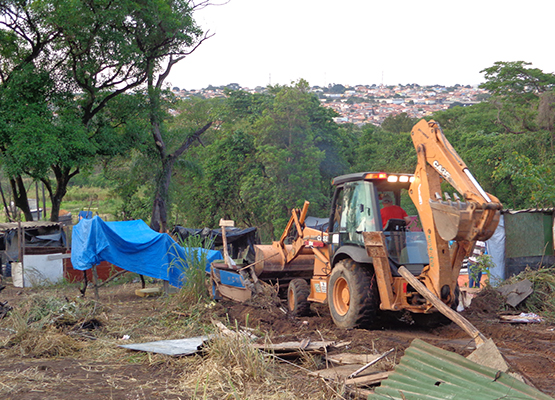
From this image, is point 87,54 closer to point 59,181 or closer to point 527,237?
point 59,181

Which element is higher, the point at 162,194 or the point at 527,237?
the point at 162,194

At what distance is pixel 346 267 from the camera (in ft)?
24.9

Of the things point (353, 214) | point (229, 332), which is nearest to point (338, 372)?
point (229, 332)

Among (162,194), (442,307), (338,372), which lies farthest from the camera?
(162,194)

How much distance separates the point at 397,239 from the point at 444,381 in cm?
338

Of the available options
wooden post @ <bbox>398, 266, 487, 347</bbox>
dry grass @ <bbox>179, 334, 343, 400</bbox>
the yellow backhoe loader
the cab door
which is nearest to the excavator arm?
the yellow backhoe loader

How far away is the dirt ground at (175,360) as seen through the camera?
17.4ft

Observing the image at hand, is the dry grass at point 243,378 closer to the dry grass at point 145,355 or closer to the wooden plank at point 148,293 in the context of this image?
the dry grass at point 145,355

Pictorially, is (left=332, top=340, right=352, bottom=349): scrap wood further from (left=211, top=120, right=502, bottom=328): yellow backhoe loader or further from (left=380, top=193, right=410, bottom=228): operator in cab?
(left=380, top=193, right=410, bottom=228): operator in cab

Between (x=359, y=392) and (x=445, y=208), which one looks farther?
(x=445, y=208)

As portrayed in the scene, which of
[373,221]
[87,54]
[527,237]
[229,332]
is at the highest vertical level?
[87,54]

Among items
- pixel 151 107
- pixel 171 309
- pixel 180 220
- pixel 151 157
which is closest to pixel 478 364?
pixel 171 309

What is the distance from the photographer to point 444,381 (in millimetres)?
4156

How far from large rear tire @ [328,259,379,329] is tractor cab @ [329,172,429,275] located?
0.68ft
